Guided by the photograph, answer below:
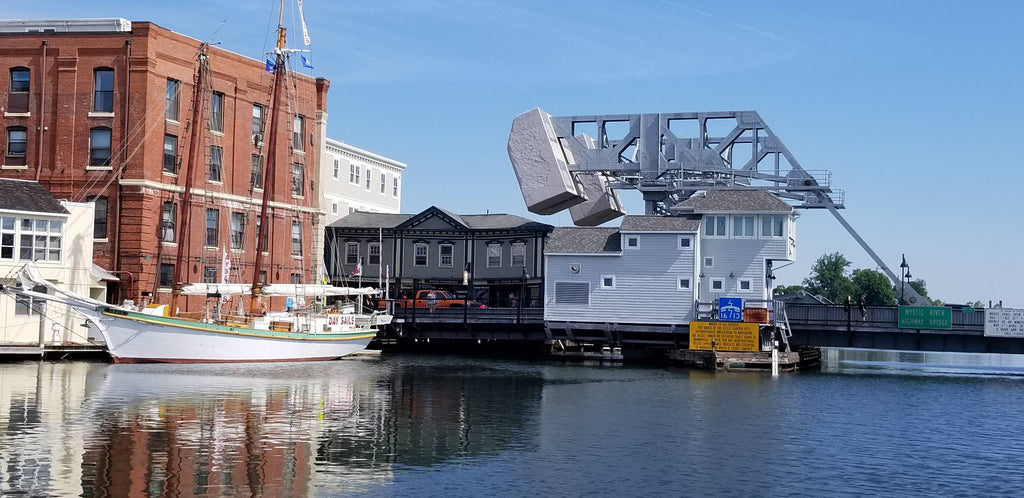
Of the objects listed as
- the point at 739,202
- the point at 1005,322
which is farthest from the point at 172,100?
the point at 1005,322

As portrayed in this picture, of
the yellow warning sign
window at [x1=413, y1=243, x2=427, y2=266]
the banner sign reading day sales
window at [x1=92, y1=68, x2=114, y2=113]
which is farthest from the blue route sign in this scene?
window at [x1=92, y1=68, x2=114, y2=113]

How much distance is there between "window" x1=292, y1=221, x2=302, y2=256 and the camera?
7512 centimetres

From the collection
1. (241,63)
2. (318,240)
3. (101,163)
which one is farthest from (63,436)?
(318,240)

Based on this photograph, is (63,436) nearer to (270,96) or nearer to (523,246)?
(270,96)

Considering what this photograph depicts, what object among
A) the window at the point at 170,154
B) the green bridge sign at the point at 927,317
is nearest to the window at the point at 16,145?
the window at the point at 170,154

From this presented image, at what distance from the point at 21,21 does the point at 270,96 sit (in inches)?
596

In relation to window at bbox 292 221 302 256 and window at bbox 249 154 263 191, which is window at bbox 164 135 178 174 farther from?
window at bbox 292 221 302 256

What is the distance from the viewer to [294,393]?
42500mm

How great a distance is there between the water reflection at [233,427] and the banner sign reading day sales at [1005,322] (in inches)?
1044

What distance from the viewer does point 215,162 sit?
67.9 m

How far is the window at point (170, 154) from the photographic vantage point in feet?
212

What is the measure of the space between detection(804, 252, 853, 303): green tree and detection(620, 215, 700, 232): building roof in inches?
4162

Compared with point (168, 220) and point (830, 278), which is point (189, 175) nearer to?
point (168, 220)

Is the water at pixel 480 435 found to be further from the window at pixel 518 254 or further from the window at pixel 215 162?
the window at pixel 518 254
